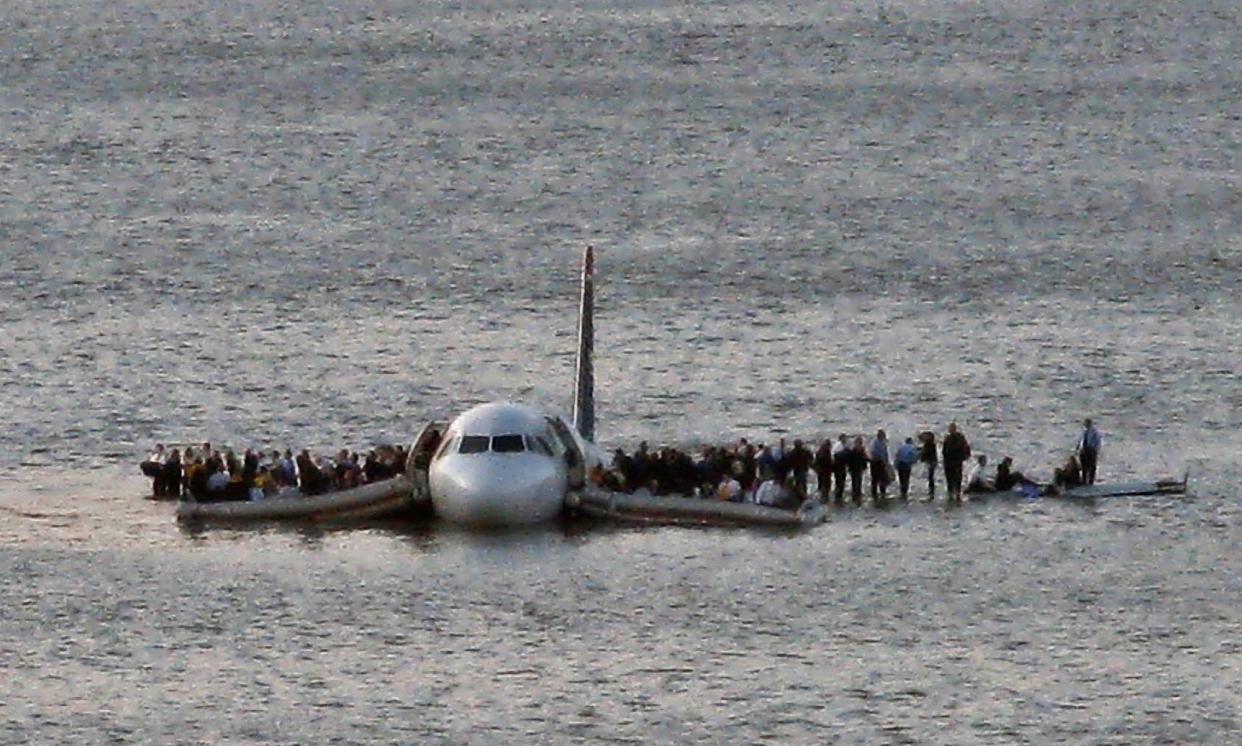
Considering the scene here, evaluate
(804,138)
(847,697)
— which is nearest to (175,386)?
(847,697)

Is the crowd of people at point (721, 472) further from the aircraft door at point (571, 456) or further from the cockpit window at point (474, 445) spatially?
the cockpit window at point (474, 445)

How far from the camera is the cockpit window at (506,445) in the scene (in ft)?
244

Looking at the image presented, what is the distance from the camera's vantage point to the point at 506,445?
74.5 meters

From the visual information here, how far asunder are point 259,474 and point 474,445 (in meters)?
5.99

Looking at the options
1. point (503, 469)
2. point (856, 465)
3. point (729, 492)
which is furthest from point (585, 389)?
point (503, 469)

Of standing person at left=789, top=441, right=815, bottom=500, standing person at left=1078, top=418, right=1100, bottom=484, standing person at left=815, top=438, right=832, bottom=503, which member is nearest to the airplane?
standing person at left=789, top=441, right=815, bottom=500

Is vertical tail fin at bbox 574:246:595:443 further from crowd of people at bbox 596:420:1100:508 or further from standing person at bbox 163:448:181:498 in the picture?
standing person at bbox 163:448:181:498

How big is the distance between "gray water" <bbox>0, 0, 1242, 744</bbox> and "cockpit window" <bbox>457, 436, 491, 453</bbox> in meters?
2.03

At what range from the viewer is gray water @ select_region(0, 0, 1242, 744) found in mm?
62438

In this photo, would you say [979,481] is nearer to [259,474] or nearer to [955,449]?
[955,449]

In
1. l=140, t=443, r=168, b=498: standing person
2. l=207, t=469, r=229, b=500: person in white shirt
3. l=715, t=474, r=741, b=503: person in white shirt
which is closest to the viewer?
l=715, t=474, r=741, b=503: person in white shirt

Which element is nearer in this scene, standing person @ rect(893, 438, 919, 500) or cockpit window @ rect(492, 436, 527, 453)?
cockpit window @ rect(492, 436, 527, 453)

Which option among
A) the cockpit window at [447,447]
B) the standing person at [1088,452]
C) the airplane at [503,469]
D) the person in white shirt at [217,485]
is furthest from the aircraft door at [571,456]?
the standing person at [1088,452]

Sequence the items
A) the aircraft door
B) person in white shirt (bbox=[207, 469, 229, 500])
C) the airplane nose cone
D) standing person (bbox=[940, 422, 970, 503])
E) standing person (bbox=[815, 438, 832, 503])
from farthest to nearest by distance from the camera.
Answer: standing person (bbox=[815, 438, 832, 503]) < standing person (bbox=[940, 422, 970, 503]) < person in white shirt (bbox=[207, 469, 229, 500]) < the aircraft door < the airplane nose cone
